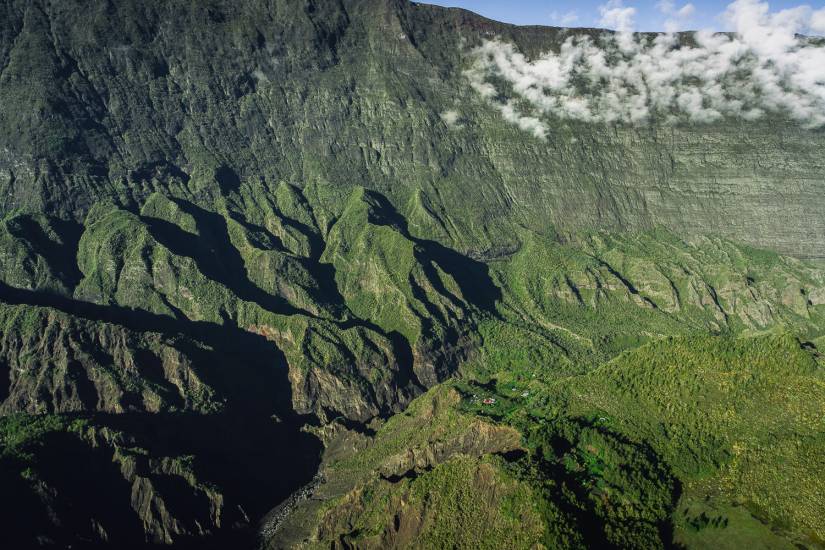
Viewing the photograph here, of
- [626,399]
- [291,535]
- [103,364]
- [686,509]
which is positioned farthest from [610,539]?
[103,364]

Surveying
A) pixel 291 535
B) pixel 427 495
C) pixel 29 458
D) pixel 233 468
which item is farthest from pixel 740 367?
pixel 29 458

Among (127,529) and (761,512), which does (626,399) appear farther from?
(127,529)

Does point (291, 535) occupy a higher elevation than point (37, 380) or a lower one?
lower

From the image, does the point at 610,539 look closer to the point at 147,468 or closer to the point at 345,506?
the point at 345,506

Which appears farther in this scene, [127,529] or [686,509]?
[127,529]

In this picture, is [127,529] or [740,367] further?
[127,529]

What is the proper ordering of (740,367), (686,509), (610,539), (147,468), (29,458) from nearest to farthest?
(610,539)
(686,509)
(740,367)
(29,458)
(147,468)

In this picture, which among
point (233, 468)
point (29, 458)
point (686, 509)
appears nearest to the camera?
point (686, 509)

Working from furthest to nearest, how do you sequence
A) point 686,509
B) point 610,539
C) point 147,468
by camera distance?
point 147,468 → point 686,509 → point 610,539

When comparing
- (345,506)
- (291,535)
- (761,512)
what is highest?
(761,512)
